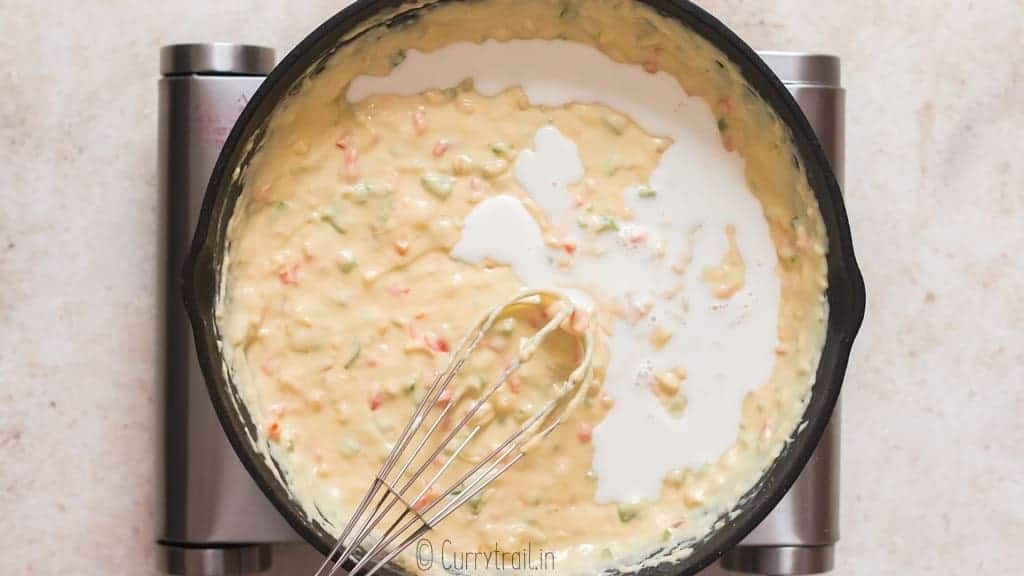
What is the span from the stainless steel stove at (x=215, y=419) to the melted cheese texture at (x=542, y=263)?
0.23 feet

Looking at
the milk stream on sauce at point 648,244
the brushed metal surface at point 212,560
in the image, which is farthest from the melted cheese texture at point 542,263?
the brushed metal surface at point 212,560

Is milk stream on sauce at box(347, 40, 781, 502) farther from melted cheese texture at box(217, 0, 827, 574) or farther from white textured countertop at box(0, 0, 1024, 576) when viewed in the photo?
white textured countertop at box(0, 0, 1024, 576)

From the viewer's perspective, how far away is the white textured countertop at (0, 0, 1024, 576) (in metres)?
1.16

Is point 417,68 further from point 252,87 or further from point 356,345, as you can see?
point 356,345

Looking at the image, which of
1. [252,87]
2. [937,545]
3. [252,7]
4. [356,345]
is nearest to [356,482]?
[356,345]

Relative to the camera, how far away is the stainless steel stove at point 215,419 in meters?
1.07

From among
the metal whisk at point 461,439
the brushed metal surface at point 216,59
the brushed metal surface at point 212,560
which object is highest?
the brushed metal surface at point 216,59

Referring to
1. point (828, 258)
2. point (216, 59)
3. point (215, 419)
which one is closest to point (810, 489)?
point (828, 258)

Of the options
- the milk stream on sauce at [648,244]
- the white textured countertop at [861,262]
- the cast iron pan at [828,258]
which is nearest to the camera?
the cast iron pan at [828,258]

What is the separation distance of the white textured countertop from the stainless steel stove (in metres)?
0.08

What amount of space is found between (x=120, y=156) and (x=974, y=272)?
32.7 inches

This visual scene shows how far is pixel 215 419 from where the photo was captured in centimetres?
107

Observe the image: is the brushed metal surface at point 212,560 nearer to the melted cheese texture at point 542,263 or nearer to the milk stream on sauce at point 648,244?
the melted cheese texture at point 542,263

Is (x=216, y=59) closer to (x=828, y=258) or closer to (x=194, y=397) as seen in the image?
(x=194, y=397)
